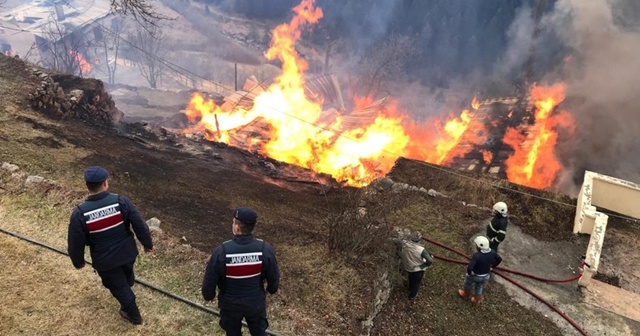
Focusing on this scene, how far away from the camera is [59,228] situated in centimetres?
725

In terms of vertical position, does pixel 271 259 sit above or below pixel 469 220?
below

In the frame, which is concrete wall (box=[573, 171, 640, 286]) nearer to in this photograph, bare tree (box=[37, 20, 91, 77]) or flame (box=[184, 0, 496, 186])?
flame (box=[184, 0, 496, 186])

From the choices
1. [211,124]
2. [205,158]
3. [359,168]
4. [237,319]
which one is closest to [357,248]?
[237,319]

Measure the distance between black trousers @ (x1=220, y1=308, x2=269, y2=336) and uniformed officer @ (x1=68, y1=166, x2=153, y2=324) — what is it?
1387 mm

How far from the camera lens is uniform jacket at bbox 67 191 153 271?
443 centimetres

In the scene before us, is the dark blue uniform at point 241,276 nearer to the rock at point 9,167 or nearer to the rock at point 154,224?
the rock at point 154,224

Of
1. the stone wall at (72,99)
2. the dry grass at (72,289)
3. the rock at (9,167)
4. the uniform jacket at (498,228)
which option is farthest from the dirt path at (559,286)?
the stone wall at (72,99)

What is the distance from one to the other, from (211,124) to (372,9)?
93.6ft

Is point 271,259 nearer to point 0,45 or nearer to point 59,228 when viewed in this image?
A: point 59,228

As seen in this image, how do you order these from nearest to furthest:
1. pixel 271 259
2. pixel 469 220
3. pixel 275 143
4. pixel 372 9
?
1. pixel 271 259
2. pixel 469 220
3. pixel 275 143
4. pixel 372 9

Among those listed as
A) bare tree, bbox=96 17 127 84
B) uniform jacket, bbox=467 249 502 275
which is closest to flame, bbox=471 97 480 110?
uniform jacket, bbox=467 249 502 275

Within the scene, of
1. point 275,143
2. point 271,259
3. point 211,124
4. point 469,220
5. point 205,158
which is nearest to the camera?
point 271,259

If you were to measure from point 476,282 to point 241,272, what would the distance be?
189 inches

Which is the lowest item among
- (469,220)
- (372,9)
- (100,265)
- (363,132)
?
(100,265)
